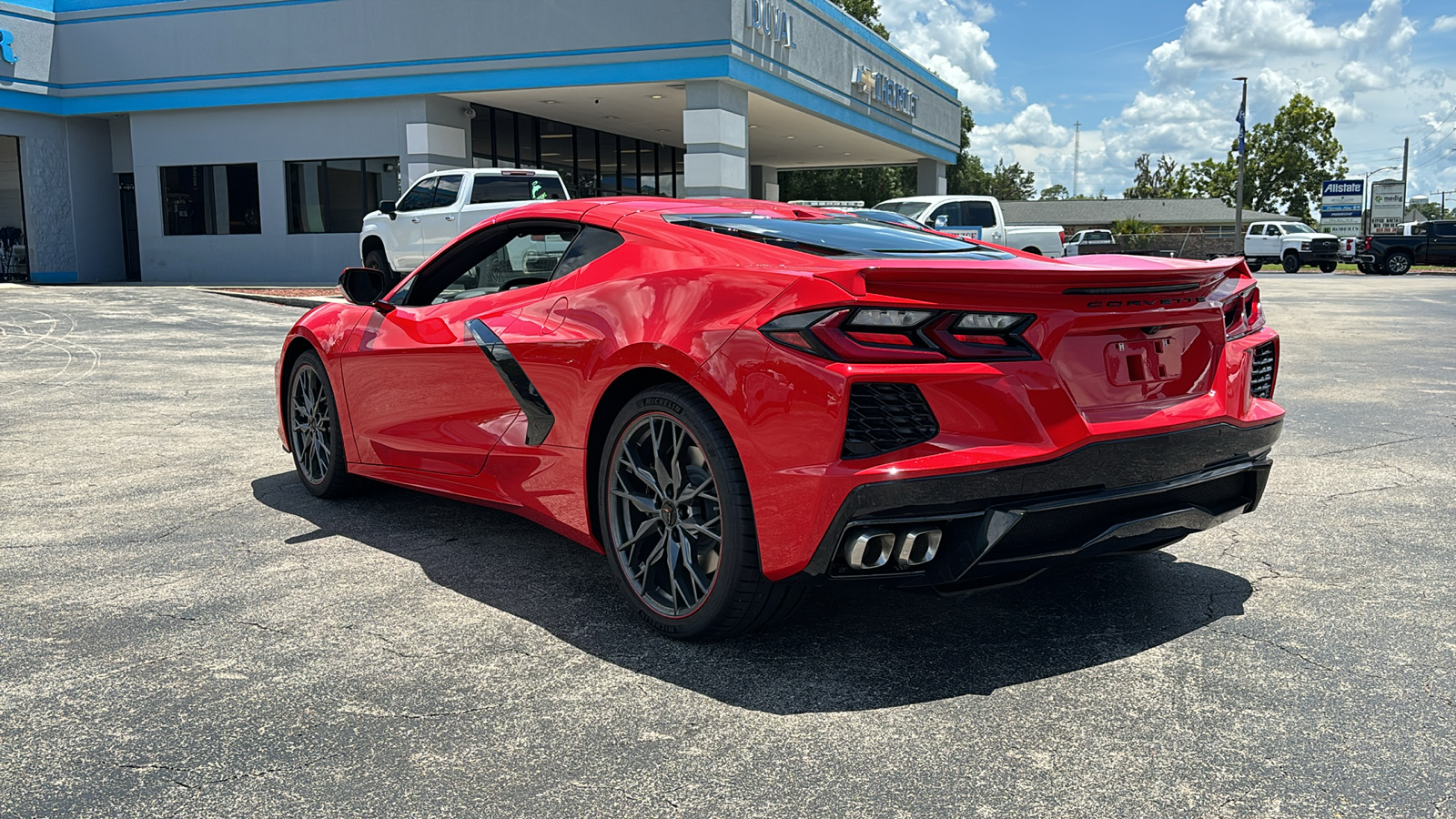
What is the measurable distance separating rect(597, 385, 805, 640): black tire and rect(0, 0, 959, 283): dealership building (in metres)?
20.5

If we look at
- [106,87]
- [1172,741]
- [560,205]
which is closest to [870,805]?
[1172,741]

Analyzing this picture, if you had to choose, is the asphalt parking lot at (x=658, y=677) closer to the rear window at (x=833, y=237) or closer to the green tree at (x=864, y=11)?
the rear window at (x=833, y=237)

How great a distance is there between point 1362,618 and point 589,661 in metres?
2.52

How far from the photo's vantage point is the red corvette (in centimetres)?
312

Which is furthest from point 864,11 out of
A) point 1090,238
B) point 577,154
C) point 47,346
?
point 47,346

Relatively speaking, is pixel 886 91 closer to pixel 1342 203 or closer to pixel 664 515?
pixel 664 515

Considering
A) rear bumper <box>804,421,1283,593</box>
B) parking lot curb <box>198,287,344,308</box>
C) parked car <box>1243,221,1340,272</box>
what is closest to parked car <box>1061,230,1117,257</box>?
parked car <box>1243,221,1340,272</box>

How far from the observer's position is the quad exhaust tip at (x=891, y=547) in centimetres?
311

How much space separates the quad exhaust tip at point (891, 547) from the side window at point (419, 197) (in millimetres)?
17128

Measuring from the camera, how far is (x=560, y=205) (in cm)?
439

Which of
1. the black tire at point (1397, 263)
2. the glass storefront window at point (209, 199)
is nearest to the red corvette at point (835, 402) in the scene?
the glass storefront window at point (209, 199)

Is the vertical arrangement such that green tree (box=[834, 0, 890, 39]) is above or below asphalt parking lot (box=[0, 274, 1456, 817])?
above

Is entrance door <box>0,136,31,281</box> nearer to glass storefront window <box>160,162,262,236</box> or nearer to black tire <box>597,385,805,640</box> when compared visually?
glass storefront window <box>160,162,262,236</box>

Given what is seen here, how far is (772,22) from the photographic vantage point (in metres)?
25.2
